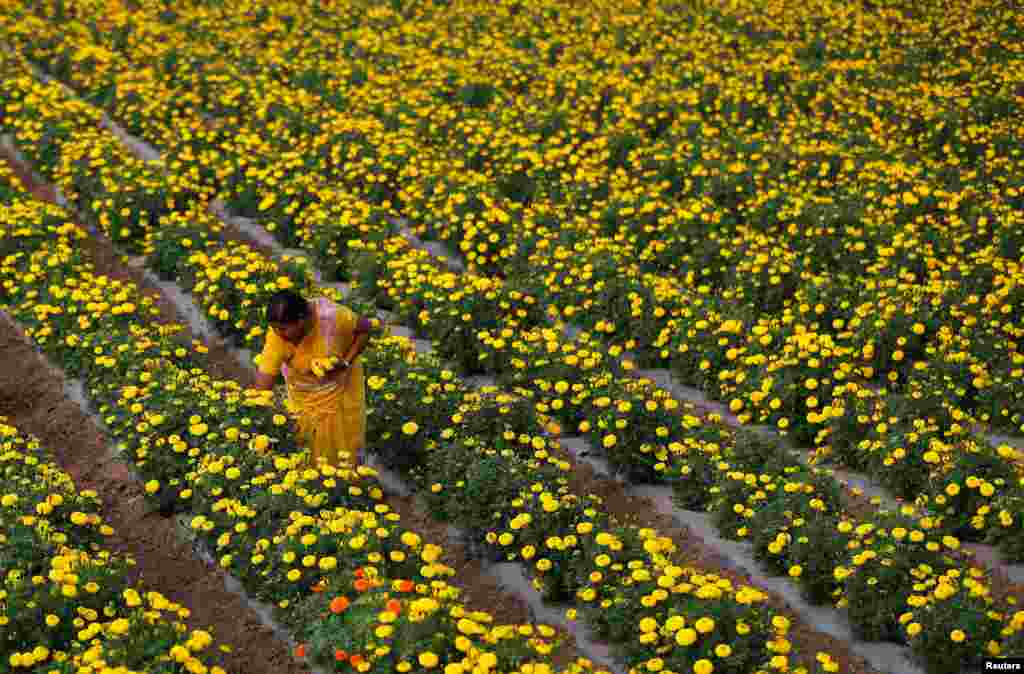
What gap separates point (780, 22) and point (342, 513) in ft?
42.7

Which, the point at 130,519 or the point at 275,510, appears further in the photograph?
the point at 130,519

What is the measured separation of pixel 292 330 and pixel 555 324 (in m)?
3.25

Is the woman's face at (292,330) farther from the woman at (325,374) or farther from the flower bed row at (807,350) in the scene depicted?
the flower bed row at (807,350)

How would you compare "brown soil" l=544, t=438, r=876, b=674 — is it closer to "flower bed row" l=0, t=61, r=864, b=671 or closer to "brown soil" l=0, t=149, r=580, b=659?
"flower bed row" l=0, t=61, r=864, b=671

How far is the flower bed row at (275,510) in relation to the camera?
471 centimetres

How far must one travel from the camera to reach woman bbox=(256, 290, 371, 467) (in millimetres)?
5723

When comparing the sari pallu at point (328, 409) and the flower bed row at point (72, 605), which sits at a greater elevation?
the sari pallu at point (328, 409)

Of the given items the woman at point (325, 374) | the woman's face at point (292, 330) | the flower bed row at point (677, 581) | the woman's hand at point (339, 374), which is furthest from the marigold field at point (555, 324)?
the woman's face at point (292, 330)

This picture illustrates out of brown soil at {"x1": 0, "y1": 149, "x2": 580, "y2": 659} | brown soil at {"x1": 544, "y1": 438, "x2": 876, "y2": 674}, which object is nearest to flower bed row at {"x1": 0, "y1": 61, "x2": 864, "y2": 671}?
brown soil at {"x1": 0, "y1": 149, "x2": 580, "y2": 659}

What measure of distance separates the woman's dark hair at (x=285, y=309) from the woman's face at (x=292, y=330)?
0.02m

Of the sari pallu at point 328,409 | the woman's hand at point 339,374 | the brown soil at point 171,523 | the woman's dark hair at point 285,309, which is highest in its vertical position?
the woman's dark hair at point 285,309

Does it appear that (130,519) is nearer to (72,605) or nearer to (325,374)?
(72,605)

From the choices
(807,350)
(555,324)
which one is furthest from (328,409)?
(807,350)

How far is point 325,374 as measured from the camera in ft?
19.7
